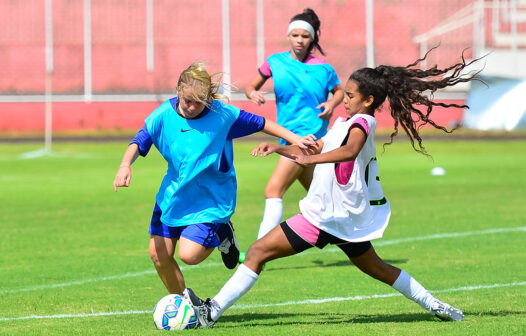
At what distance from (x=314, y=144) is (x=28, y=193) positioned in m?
11.1

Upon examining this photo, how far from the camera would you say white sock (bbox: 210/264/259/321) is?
21.7ft

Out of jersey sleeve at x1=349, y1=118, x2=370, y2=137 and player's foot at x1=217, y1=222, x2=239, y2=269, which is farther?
player's foot at x1=217, y1=222, x2=239, y2=269

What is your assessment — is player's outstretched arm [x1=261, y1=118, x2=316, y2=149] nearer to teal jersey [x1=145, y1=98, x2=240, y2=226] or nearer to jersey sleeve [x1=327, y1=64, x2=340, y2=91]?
teal jersey [x1=145, y1=98, x2=240, y2=226]

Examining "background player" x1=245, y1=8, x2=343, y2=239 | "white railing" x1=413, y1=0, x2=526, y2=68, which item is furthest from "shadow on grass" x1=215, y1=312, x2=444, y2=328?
"white railing" x1=413, y1=0, x2=526, y2=68

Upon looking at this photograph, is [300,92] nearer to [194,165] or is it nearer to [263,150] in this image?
[194,165]

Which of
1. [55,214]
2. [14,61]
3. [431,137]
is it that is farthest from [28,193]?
[14,61]

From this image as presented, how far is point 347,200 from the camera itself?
21.6ft

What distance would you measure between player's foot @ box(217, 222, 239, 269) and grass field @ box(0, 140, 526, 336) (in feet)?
1.29

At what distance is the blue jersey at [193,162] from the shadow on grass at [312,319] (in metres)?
0.72

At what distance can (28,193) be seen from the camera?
17.1m

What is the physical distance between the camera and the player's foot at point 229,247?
23.9 feet

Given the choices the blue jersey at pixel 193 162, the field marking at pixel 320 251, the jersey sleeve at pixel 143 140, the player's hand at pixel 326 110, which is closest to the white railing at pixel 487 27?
the field marking at pixel 320 251

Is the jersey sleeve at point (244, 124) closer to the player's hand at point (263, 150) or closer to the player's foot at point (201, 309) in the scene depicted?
the player's hand at point (263, 150)

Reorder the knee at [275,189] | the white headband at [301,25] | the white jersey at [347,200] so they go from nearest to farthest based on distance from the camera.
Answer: the white jersey at [347,200] < the knee at [275,189] < the white headband at [301,25]
